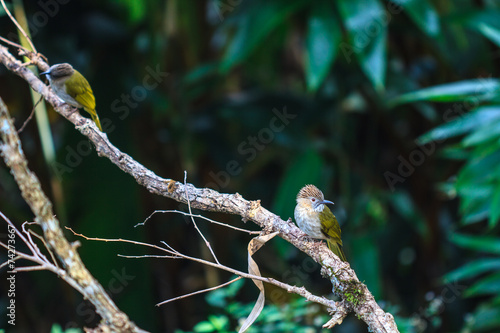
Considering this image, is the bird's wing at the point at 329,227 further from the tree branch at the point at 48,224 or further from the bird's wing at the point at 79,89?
the bird's wing at the point at 79,89

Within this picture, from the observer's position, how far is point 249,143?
13.0ft

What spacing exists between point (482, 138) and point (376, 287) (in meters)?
1.32

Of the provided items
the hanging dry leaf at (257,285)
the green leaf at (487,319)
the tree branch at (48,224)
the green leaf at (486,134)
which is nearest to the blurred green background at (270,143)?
the green leaf at (487,319)

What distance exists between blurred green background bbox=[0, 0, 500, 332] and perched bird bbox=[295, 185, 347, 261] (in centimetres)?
170

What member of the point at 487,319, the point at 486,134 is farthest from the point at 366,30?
the point at 487,319

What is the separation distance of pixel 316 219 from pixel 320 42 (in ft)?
6.95

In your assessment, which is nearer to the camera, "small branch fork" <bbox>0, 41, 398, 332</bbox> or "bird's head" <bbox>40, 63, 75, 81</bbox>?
"small branch fork" <bbox>0, 41, 398, 332</bbox>

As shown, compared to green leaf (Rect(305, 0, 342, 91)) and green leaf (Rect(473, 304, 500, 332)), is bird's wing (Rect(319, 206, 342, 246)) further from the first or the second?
green leaf (Rect(473, 304, 500, 332))

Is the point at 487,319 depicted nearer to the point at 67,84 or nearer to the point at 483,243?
the point at 483,243

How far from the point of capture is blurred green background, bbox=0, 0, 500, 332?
3039 millimetres

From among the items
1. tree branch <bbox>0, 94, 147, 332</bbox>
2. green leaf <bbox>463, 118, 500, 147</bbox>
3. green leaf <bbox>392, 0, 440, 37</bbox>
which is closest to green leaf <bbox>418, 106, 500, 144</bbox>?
green leaf <bbox>463, 118, 500, 147</bbox>

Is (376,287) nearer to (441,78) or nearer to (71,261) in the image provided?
(441,78)

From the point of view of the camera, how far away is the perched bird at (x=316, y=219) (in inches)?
44.4

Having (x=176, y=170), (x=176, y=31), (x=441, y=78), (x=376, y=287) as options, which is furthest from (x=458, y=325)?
(x=176, y=31)
